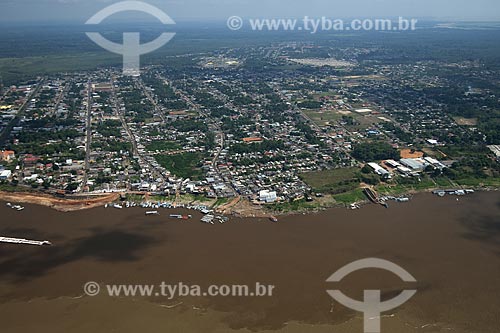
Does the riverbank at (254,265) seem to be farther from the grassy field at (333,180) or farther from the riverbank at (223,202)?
the grassy field at (333,180)

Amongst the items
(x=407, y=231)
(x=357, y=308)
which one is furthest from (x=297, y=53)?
(x=357, y=308)

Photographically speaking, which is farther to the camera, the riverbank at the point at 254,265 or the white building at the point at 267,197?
the white building at the point at 267,197

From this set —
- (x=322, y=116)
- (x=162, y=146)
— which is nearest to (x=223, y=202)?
(x=162, y=146)

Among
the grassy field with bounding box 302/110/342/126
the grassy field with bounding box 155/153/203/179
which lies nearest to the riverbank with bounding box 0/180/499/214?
the grassy field with bounding box 155/153/203/179

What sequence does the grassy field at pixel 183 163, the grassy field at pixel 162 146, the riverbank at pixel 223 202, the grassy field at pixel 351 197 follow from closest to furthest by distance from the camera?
the riverbank at pixel 223 202 < the grassy field at pixel 351 197 < the grassy field at pixel 183 163 < the grassy field at pixel 162 146

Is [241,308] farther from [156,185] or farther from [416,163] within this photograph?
[416,163]

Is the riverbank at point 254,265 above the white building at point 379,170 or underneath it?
underneath

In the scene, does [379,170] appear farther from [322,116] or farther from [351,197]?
[322,116]

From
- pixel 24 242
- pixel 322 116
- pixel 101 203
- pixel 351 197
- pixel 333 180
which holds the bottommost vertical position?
pixel 24 242

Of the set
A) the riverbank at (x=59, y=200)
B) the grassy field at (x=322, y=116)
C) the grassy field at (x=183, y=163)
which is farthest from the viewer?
the grassy field at (x=322, y=116)

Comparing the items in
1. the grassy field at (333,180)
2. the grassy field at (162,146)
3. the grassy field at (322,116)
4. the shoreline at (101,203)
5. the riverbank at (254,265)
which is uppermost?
the grassy field at (322,116)

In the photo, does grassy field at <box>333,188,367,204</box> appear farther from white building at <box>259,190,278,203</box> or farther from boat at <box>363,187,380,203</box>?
white building at <box>259,190,278,203</box>

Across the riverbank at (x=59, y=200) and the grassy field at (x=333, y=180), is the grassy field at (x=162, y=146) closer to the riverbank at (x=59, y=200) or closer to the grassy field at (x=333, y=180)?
the riverbank at (x=59, y=200)

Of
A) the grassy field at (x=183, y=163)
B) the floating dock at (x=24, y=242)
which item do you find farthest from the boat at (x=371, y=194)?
the floating dock at (x=24, y=242)
